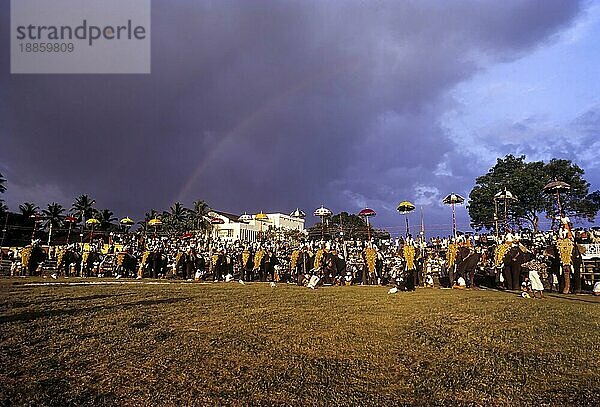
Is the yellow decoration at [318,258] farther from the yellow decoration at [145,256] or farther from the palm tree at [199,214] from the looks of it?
the palm tree at [199,214]

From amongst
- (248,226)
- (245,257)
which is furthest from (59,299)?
(248,226)

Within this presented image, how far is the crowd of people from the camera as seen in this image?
726 inches

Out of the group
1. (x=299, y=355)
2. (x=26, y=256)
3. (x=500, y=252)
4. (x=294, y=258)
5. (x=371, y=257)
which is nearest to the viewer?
(x=299, y=355)

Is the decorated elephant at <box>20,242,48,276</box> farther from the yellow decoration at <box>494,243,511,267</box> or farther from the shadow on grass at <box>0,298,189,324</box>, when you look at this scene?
the yellow decoration at <box>494,243,511,267</box>

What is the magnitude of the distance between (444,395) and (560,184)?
60.5 feet

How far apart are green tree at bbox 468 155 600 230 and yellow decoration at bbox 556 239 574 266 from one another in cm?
2852

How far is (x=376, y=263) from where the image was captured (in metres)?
25.3

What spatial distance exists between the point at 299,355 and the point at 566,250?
47.8 feet

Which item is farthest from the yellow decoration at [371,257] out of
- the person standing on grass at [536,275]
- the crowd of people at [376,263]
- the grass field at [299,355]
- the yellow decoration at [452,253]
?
the grass field at [299,355]

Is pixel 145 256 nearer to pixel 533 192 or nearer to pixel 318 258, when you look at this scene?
pixel 318 258

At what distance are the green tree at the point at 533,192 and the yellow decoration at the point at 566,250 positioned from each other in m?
28.5

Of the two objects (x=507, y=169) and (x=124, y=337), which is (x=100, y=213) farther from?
(x=124, y=337)

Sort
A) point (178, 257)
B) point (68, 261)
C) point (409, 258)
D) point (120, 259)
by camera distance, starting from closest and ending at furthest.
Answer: point (409, 258), point (68, 261), point (120, 259), point (178, 257)

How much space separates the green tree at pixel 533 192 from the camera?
1839 inches
